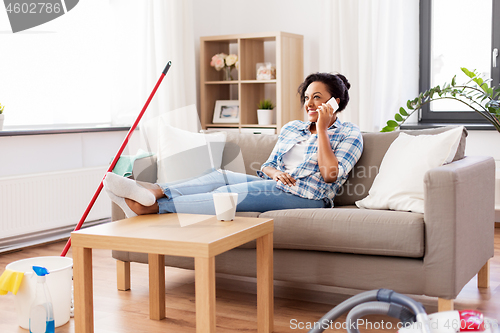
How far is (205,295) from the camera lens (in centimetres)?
158

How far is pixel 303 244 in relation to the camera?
2.17 meters

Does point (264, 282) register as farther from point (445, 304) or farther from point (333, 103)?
point (333, 103)

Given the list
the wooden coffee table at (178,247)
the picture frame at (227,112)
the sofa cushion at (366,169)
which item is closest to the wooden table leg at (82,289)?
the wooden coffee table at (178,247)

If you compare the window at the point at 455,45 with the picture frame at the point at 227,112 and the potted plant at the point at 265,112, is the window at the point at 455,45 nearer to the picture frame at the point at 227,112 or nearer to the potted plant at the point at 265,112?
the potted plant at the point at 265,112

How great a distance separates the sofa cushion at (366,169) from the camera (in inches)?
101

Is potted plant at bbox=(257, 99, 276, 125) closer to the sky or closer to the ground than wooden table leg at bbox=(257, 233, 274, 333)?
closer to the sky

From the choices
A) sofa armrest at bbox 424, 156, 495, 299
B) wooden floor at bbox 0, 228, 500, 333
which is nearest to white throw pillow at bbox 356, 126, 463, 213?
sofa armrest at bbox 424, 156, 495, 299

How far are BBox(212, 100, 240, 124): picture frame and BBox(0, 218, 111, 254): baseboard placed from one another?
140 cm

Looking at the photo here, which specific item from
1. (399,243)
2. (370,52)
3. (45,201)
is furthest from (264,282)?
(370,52)

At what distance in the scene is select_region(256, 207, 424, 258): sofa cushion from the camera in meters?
2.00

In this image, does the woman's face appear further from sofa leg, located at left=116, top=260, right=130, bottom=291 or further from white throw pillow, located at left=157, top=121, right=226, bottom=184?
sofa leg, located at left=116, top=260, right=130, bottom=291

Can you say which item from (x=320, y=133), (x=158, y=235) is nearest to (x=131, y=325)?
(x=158, y=235)

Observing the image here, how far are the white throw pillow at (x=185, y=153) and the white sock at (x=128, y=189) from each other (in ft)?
1.09

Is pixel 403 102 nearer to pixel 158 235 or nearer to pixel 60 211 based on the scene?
pixel 60 211
